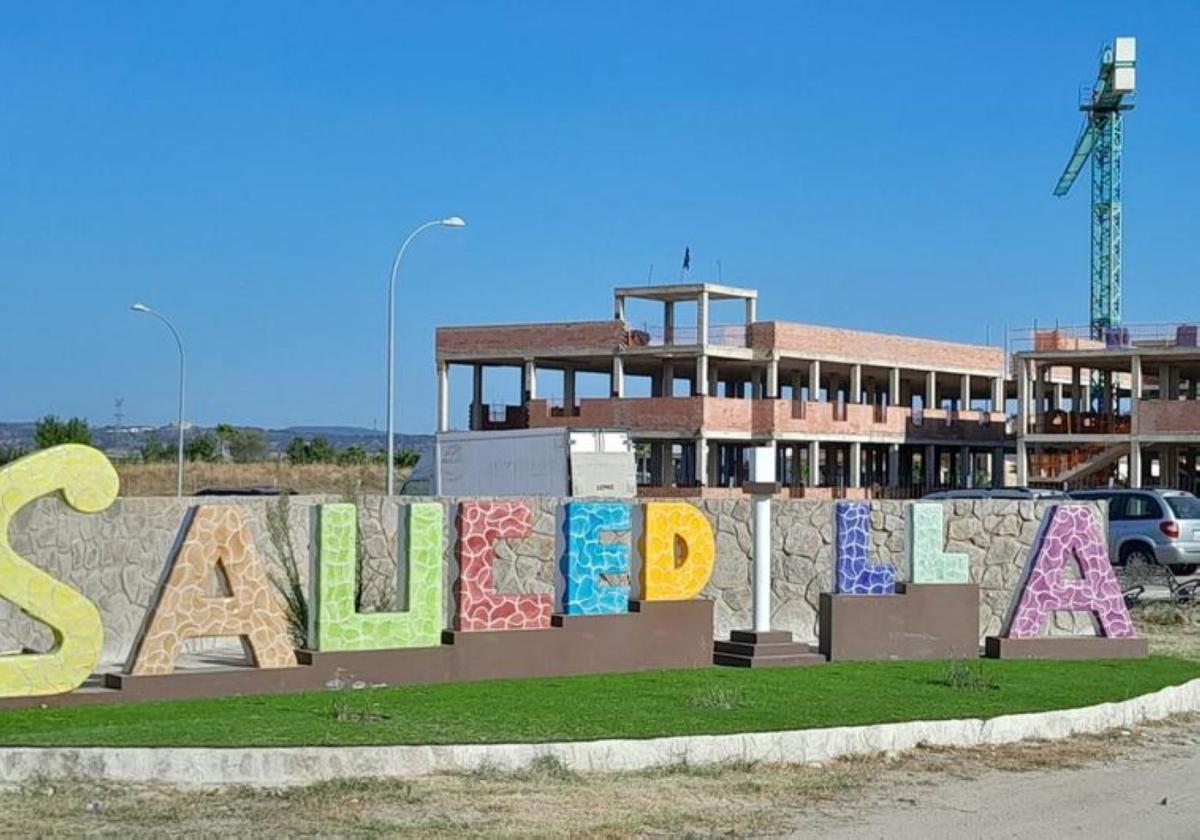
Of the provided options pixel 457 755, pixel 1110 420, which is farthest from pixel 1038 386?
pixel 457 755

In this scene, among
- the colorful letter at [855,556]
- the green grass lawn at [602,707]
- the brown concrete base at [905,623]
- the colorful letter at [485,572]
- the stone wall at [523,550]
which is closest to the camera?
the green grass lawn at [602,707]

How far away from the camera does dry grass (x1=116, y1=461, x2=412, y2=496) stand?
63.8 meters

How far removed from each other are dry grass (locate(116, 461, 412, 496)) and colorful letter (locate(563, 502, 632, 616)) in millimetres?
42465

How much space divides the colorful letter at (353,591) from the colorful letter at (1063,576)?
24.6 feet

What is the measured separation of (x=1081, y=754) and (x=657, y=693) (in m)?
4.19

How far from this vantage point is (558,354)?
2473 inches

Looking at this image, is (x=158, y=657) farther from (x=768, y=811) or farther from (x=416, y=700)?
(x=768, y=811)

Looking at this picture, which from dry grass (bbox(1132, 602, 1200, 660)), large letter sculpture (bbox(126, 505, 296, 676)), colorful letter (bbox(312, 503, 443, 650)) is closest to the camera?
large letter sculpture (bbox(126, 505, 296, 676))

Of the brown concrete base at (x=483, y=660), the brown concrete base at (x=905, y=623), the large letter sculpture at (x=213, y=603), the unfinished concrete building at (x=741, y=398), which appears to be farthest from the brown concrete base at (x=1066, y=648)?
the unfinished concrete building at (x=741, y=398)

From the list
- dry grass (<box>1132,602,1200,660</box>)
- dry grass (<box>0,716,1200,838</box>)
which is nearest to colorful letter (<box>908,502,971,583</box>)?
dry grass (<box>1132,602,1200,660</box>)

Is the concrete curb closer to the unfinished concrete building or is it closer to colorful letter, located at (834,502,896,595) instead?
colorful letter, located at (834,502,896,595)

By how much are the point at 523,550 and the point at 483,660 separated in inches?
238

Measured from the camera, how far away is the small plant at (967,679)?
18000mm

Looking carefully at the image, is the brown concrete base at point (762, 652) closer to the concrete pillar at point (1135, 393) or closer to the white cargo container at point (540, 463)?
the white cargo container at point (540, 463)
